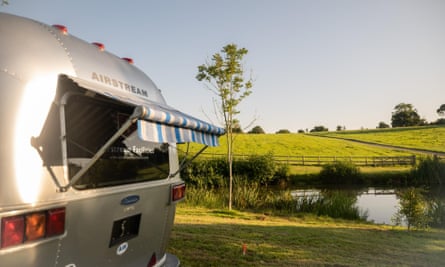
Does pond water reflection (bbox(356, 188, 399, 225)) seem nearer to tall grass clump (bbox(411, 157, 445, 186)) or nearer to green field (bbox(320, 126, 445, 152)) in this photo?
tall grass clump (bbox(411, 157, 445, 186))

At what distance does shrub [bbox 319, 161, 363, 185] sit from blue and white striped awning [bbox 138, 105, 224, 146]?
28134 mm

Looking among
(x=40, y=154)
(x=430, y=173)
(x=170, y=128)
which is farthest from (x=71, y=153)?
(x=430, y=173)

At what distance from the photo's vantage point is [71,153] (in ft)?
8.31

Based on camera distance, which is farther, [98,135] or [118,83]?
[118,83]

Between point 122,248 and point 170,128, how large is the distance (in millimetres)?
1216

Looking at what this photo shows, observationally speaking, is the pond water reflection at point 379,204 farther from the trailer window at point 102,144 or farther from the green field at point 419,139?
the green field at point 419,139

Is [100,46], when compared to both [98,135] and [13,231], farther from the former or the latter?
[13,231]

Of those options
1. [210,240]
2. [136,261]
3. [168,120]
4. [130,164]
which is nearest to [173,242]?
[210,240]

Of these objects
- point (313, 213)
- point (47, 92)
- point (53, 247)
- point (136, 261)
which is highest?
point (47, 92)

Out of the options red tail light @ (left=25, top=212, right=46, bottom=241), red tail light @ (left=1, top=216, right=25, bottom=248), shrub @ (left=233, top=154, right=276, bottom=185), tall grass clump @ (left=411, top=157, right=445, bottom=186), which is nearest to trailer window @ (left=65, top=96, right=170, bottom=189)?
red tail light @ (left=25, top=212, right=46, bottom=241)

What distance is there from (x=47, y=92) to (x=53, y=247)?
109 centimetres

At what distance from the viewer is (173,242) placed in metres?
6.43

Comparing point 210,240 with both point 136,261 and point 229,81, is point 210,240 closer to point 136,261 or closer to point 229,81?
point 136,261

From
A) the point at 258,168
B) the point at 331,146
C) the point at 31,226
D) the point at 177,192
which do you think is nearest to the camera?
the point at 31,226
